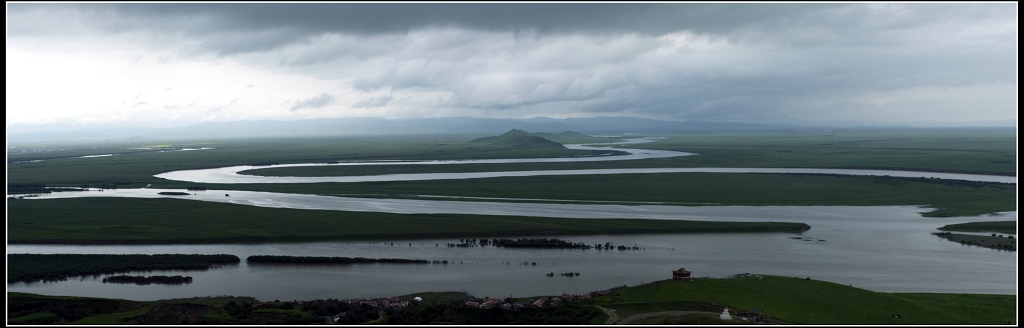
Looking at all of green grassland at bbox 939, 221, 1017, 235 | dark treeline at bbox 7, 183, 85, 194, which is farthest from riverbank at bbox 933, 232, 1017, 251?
dark treeline at bbox 7, 183, 85, 194

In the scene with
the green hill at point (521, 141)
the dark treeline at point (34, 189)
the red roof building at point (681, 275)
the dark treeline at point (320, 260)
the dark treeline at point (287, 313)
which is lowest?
the dark treeline at point (287, 313)

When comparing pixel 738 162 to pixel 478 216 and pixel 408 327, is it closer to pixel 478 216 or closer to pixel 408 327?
pixel 478 216

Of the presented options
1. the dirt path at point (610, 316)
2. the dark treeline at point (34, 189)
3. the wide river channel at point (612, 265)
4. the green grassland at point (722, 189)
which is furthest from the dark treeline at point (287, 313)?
the dark treeline at point (34, 189)

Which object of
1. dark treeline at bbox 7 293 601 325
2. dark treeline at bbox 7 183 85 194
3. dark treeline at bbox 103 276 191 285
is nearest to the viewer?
dark treeline at bbox 7 293 601 325

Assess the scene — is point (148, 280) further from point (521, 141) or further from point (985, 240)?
point (521, 141)

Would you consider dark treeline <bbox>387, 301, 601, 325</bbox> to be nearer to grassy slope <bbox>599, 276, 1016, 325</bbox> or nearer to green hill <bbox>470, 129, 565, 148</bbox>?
grassy slope <bbox>599, 276, 1016, 325</bbox>

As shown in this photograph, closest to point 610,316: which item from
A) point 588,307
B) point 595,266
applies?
point 588,307

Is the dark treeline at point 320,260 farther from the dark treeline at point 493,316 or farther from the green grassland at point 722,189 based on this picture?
the green grassland at point 722,189
